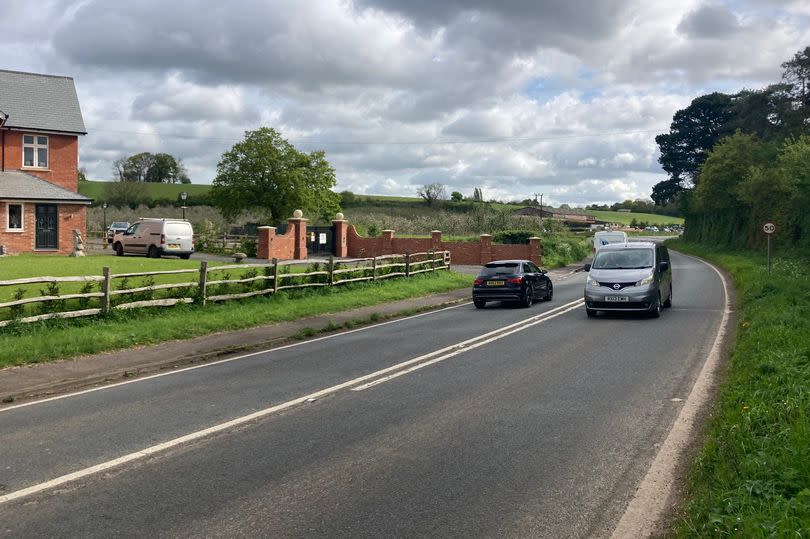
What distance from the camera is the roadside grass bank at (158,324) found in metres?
11.8

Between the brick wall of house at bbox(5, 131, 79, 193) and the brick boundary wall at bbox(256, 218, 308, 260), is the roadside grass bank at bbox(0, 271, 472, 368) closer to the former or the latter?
the brick boundary wall at bbox(256, 218, 308, 260)

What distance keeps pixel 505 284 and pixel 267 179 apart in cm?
4690

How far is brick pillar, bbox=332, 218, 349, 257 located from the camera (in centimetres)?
4819

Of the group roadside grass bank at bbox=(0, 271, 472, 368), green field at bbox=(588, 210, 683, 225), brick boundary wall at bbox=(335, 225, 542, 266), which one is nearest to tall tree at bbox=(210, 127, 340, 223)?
brick boundary wall at bbox=(335, 225, 542, 266)

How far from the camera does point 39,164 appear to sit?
120ft

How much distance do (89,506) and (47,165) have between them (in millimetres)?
36059

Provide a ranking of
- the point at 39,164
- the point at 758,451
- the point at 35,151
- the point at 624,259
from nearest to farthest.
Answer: the point at 758,451 → the point at 624,259 → the point at 35,151 → the point at 39,164

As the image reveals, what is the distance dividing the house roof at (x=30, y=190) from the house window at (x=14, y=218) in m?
0.68

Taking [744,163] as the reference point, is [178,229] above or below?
below

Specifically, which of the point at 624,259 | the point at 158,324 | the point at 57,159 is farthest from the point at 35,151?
the point at 624,259

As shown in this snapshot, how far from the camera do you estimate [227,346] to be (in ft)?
43.6

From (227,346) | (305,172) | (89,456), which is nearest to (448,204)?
(305,172)

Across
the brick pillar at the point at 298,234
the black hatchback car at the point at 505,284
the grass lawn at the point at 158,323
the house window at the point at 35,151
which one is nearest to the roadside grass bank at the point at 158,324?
the grass lawn at the point at 158,323

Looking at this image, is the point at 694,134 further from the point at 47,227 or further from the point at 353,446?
the point at 353,446
